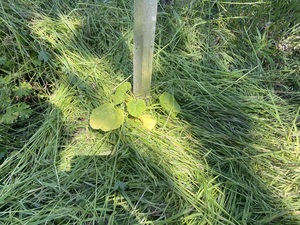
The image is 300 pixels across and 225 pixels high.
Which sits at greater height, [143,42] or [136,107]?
[143,42]

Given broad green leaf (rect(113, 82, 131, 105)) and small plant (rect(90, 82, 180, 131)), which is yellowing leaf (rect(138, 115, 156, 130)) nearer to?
small plant (rect(90, 82, 180, 131))

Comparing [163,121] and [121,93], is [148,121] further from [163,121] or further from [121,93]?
[121,93]

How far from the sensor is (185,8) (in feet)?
6.58

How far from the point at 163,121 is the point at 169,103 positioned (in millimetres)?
97

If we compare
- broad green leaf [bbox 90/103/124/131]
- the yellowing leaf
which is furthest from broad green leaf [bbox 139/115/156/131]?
broad green leaf [bbox 90/103/124/131]

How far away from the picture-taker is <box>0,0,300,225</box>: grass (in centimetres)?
132

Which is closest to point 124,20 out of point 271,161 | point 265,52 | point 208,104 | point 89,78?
point 89,78

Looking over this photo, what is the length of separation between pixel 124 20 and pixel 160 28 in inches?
9.3

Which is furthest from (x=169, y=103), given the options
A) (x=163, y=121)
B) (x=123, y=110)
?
(x=123, y=110)

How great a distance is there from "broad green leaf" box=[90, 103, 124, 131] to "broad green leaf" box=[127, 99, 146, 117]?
45mm

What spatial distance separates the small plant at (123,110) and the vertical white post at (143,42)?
0.07m

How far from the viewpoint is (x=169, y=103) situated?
158 centimetres

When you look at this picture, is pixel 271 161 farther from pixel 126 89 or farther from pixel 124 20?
pixel 124 20

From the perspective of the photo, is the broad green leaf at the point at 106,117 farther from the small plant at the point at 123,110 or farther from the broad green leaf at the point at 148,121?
the broad green leaf at the point at 148,121
